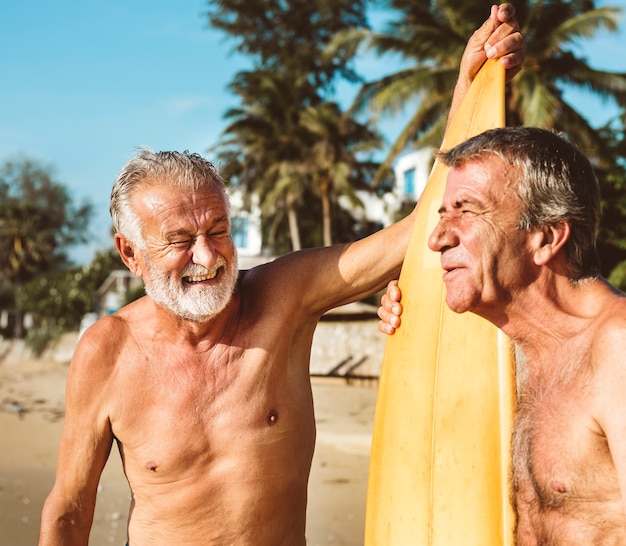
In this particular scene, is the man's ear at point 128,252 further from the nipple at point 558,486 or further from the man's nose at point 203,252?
the nipple at point 558,486

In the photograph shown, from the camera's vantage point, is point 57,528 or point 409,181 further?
point 409,181

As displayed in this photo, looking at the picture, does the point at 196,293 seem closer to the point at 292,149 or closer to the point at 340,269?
the point at 340,269

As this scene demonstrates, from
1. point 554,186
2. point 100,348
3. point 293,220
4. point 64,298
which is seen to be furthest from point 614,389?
point 64,298

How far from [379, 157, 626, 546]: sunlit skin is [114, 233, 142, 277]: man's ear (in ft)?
3.68

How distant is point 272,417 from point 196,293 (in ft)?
1.64

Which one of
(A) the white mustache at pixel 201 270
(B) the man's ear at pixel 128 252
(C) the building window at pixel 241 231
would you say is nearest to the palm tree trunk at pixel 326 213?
(C) the building window at pixel 241 231

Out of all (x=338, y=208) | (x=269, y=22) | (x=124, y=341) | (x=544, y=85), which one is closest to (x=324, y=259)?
(x=124, y=341)

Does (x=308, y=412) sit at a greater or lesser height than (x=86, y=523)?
greater

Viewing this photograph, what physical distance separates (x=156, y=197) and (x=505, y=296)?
1.21 metres

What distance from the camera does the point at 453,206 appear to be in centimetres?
209

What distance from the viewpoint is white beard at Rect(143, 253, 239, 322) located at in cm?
253

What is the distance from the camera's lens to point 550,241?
1.96 m

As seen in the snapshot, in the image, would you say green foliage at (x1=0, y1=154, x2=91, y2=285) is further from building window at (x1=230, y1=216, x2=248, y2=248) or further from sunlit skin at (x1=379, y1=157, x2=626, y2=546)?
sunlit skin at (x1=379, y1=157, x2=626, y2=546)

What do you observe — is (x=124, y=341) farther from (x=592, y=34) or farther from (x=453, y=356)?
(x=592, y=34)
